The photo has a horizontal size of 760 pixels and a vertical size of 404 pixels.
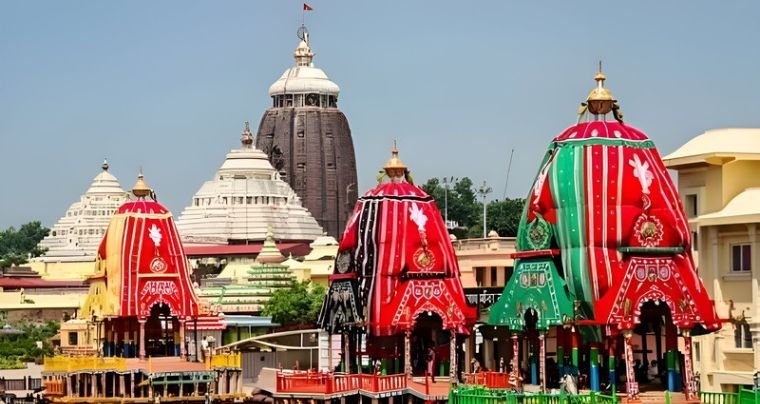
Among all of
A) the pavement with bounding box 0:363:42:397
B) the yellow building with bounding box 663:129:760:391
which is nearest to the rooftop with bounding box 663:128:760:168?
the yellow building with bounding box 663:129:760:391

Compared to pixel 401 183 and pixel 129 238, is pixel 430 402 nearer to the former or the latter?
pixel 401 183

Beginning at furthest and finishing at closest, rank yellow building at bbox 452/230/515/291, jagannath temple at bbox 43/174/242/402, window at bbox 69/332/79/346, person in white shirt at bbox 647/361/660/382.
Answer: window at bbox 69/332/79/346, yellow building at bbox 452/230/515/291, jagannath temple at bbox 43/174/242/402, person in white shirt at bbox 647/361/660/382

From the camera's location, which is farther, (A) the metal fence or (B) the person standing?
(A) the metal fence

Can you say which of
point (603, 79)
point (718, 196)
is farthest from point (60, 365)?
point (603, 79)

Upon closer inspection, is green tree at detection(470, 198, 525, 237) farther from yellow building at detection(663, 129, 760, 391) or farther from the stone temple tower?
yellow building at detection(663, 129, 760, 391)

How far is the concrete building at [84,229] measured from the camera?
14988 centimetres

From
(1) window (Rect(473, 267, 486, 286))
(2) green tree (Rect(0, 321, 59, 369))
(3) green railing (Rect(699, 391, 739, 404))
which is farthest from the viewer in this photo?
(2) green tree (Rect(0, 321, 59, 369))

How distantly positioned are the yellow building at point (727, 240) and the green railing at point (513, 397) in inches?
305

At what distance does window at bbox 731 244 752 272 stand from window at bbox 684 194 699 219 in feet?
5.94

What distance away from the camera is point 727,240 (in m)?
54.5

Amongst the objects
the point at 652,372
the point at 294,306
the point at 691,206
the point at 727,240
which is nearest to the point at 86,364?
the point at 691,206

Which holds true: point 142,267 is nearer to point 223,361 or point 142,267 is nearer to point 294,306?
point 223,361

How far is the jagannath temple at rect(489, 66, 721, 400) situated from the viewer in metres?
45.4

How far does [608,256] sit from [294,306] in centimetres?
4879
